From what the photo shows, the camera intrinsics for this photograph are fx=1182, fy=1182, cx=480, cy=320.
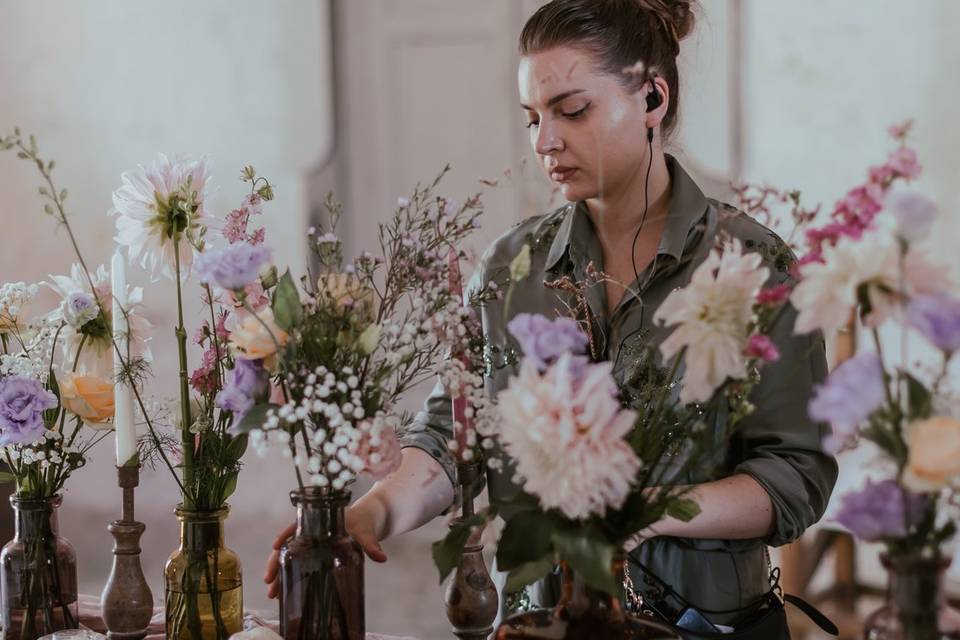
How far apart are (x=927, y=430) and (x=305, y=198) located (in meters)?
4.06

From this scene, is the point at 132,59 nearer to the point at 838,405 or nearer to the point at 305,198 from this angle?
the point at 305,198

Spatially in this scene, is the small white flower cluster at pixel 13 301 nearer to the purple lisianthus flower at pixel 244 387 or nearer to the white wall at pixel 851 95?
the purple lisianthus flower at pixel 244 387

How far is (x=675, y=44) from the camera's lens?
5.59ft

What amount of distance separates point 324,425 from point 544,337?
12.2 inches

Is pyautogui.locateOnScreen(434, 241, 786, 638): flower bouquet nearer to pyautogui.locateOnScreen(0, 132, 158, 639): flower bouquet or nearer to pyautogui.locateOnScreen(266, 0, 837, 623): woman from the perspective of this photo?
pyautogui.locateOnScreen(266, 0, 837, 623): woman

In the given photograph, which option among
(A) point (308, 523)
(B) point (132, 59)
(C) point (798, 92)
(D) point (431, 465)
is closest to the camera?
(A) point (308, 523)

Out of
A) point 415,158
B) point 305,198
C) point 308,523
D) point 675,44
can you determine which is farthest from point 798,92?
point 308,523

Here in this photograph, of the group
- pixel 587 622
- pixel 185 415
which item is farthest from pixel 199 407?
pixel 587 622

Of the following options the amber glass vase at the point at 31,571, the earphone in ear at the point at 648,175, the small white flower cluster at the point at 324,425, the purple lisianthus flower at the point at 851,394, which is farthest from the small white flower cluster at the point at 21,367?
the purple lisianthus flower at the point at 851,394

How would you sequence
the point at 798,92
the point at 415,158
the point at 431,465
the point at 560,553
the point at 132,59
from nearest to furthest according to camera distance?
1. the point at 560,553
2. the point at 431,465
3. the point at 798,92
4. the point at 415,158
5. the point at 132,59

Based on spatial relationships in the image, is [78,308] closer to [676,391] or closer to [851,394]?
[676,391]

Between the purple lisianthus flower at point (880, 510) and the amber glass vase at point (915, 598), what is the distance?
3 cm

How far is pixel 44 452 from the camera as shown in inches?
52.3

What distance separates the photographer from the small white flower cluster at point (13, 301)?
1412mm
